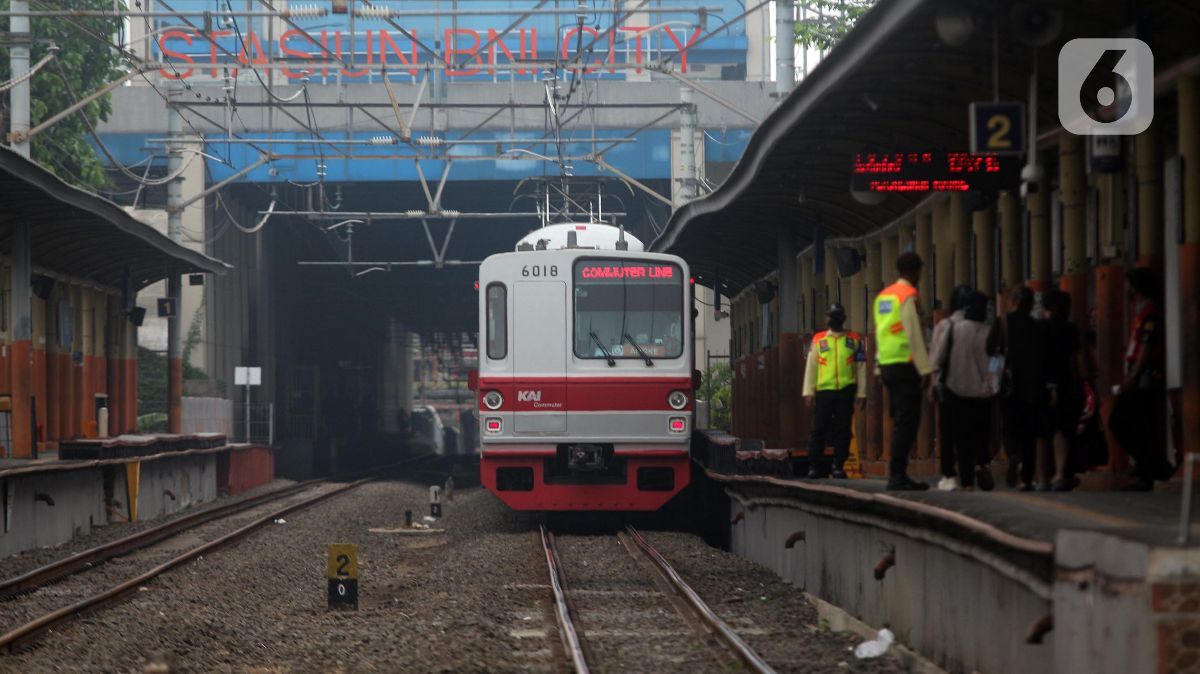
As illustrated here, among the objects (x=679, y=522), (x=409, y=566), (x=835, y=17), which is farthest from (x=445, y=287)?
(x=409, y=566)

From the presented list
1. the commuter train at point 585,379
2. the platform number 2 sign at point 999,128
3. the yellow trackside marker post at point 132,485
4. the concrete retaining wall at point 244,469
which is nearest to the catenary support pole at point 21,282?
the yellow trackside marker post at point 132,485

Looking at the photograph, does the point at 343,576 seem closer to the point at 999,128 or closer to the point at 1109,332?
the point at 1109,332

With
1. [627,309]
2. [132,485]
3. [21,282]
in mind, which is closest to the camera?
[627,309]

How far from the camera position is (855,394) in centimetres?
1422

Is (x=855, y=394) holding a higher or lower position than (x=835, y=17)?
lower

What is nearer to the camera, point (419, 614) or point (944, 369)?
point (944, 369)

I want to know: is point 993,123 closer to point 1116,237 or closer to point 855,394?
point 1116,237

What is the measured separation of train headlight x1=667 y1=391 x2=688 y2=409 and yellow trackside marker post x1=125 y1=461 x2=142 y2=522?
28.2ft

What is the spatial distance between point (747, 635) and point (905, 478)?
1.53 metres

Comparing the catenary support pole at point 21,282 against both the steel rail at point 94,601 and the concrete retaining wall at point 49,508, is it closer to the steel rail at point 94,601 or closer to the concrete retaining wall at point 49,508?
the concrete retaining wall at point 49,508

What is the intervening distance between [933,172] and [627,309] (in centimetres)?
773

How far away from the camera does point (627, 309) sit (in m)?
20.1

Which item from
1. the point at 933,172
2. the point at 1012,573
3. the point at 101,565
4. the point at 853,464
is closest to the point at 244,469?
the point at 101,565

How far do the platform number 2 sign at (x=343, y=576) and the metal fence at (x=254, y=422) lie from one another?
3168cm
